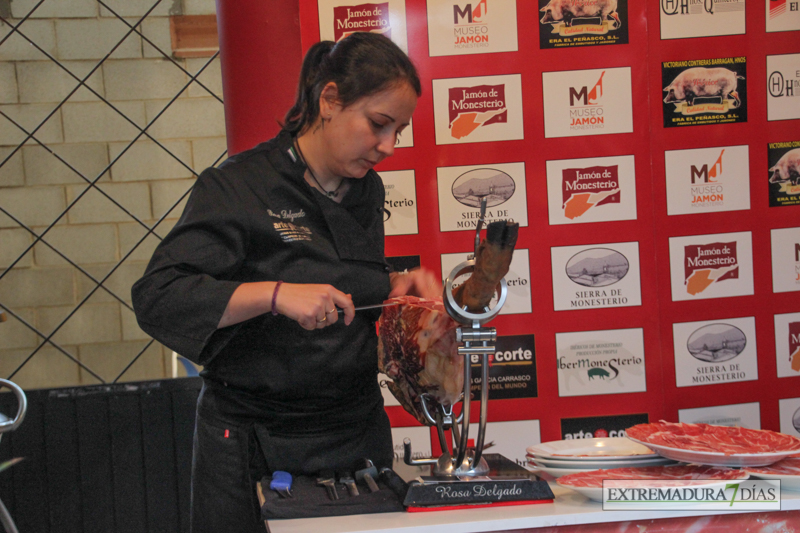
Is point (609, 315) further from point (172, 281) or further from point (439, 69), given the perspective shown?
point (172, 281)

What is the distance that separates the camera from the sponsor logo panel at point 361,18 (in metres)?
2.54

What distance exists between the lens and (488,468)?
1205 millimetres

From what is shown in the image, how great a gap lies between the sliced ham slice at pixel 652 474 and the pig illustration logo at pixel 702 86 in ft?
6.07

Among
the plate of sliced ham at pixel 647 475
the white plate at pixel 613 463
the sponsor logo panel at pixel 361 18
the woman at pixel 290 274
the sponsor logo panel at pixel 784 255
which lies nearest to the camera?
the plate of sliced ham at pixel 647 475

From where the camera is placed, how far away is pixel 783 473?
1.04 metres

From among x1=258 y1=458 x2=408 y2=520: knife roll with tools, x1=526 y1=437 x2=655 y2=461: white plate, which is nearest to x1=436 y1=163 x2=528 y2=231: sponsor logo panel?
x1=526 y1=437 x2=655 y2=461: white plate

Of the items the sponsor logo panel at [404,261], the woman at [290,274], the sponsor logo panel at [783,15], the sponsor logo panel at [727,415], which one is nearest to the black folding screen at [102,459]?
the sponsor logo panel at [404,261]

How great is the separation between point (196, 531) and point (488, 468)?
2.16ft

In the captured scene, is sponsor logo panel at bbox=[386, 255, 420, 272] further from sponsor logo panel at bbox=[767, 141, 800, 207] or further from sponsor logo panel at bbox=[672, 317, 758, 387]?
sponsor logo panel at bbox=[767, 141, 800, 207]

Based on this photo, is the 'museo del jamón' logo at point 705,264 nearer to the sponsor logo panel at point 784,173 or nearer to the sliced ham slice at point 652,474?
the sponsor logo panel at point 784,173

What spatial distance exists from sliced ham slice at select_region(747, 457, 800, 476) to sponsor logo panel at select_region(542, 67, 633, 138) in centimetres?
170

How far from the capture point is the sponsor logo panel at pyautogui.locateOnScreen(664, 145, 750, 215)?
8.55 ft

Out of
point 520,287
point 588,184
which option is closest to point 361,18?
point 588,184

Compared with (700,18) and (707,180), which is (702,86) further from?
(707,180)
